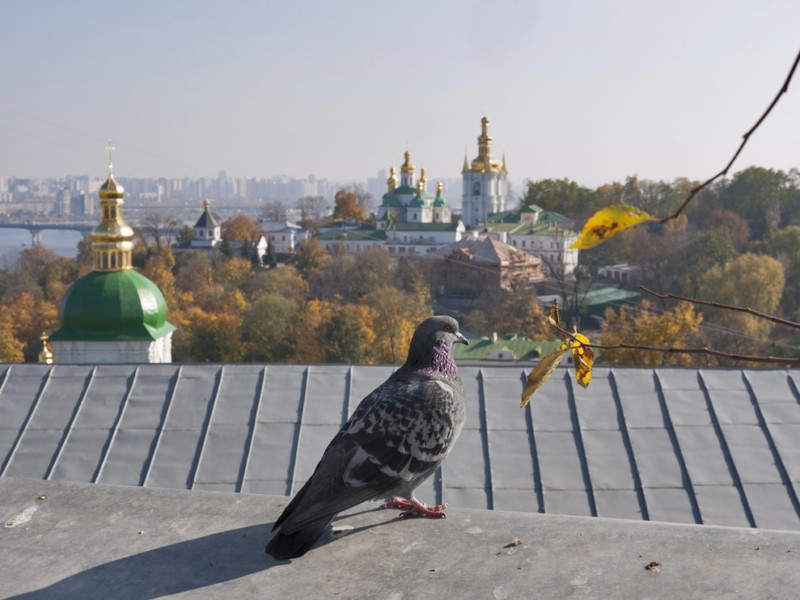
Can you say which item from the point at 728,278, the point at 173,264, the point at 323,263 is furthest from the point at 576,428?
the point at 173,264

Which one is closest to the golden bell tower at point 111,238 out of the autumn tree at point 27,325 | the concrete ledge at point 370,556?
the concrete ledge at point 370,556

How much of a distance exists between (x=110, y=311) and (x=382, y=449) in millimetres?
10616

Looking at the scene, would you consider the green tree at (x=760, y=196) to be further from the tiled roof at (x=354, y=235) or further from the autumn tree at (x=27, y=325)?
the autumn tree at (x=27, y=325)

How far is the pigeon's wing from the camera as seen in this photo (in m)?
2.38

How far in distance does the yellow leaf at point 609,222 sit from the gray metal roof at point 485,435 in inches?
124

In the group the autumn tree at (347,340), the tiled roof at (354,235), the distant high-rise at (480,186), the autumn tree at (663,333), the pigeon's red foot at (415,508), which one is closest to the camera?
the pigeon's red foot at (415,508)

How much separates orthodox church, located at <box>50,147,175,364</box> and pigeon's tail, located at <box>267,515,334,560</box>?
10341mm

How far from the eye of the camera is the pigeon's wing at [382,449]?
7.80 feet

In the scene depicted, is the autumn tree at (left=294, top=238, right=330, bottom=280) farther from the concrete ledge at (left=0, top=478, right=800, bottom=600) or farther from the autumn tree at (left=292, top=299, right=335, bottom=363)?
the concrete ledge at (left=0, top=478, right=800, bottom=600)

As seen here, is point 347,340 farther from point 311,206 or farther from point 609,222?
point 311,206

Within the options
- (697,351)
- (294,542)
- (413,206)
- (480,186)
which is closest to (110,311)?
(294,542)

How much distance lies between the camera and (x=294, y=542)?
2291mm

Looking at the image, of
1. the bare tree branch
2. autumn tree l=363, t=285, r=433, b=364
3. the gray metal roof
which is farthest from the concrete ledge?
autumn tree l=363, t=285, r=433, b=364

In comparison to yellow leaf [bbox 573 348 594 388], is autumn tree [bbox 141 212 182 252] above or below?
above
